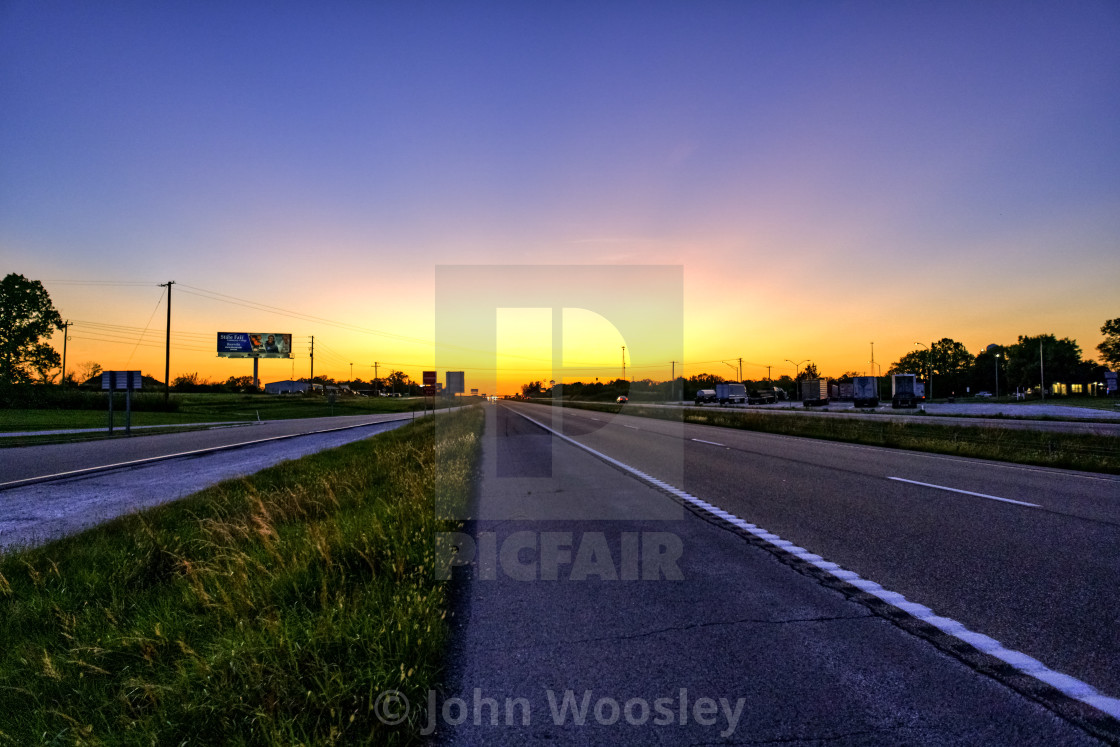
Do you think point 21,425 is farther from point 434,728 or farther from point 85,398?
point 434,728

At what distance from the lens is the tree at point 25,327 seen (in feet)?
182

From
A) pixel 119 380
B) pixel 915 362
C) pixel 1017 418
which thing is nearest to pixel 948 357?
pixel 915 362

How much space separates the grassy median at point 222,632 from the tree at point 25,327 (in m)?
68.3

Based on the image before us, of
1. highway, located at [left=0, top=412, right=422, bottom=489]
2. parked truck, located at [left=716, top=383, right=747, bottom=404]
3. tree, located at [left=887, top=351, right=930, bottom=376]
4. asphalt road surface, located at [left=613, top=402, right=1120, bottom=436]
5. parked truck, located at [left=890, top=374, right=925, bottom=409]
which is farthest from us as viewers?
tree, located at [left=887, top=351, right=930, bottom=376]

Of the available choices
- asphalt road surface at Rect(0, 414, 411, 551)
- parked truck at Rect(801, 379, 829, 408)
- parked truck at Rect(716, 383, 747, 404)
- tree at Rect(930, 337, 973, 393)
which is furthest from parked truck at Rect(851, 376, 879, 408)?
tree at Rect(930, 337, 973, 393)

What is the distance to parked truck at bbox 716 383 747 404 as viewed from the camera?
7625 cm

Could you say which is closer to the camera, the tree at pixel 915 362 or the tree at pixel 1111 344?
the tree at pixel 1111 344

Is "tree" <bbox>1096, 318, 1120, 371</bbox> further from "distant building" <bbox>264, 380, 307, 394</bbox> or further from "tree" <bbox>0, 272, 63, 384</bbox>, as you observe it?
"distant building" <bbox>264, 380, 307, 394</bbox>

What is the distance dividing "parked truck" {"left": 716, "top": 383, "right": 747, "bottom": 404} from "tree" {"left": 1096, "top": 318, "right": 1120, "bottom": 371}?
84872mm

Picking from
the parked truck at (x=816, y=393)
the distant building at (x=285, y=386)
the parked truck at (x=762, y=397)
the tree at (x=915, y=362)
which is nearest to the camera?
the parked truck at (x=816, y=393)

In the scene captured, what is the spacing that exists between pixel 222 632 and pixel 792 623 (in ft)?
14.4

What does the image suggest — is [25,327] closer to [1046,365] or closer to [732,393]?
[732,393]

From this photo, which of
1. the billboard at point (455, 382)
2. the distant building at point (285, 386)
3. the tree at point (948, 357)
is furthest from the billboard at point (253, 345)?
the tree at point (948, 357)

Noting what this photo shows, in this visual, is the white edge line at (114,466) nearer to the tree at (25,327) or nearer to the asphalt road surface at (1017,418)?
the asphalt road surface at (1017,418)
